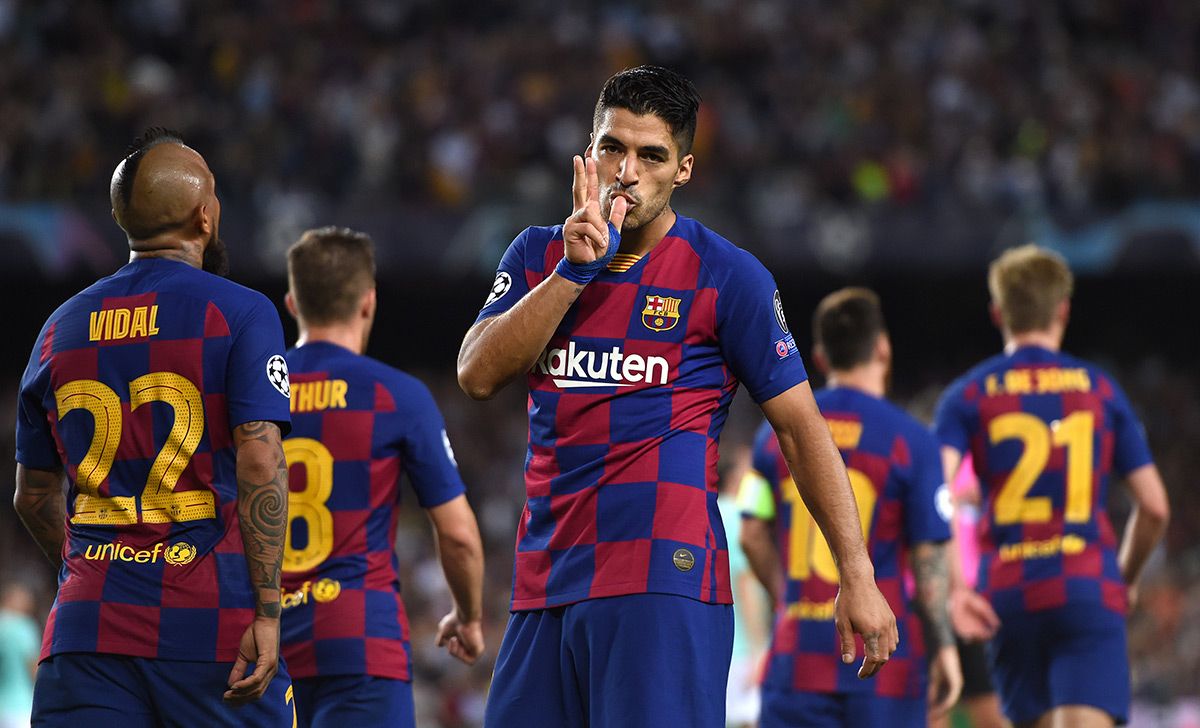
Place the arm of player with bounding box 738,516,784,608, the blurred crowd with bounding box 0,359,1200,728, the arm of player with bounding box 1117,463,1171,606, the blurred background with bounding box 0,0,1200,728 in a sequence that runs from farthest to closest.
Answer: the blurred background with bounding box 0,0,1200,728 < the blurred crowd with bounding box 0,359,1200,728 < the arm of player with bounding box 1117,463,1171,606 < the arm of player with bounding box 738,516,784,608

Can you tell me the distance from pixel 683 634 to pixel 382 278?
53.2 feet

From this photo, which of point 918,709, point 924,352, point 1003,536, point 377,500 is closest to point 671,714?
point 377,500

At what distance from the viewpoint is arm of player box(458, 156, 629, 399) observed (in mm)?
3631

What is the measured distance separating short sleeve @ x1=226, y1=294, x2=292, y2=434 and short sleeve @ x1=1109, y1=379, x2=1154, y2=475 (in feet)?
13.3

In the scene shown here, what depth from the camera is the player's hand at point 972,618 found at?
653 centimetres

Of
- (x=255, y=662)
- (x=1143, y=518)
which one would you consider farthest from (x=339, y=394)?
(x=1143, y=518)

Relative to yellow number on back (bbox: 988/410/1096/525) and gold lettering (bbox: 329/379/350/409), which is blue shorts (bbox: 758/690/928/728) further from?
gold lettering (bbox: 329/379/350/409)

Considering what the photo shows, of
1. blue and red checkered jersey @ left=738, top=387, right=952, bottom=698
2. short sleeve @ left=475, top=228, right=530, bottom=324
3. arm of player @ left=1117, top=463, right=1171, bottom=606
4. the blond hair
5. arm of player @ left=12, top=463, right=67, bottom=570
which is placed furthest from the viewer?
the blond hair

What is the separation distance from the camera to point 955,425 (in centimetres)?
670

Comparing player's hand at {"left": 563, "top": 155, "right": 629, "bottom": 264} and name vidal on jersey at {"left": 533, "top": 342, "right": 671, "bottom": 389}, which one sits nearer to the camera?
player's hand at {"left": 563, "top": 155, "right": 629, "bottom": 264}

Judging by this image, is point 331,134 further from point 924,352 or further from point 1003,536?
point 1003,536

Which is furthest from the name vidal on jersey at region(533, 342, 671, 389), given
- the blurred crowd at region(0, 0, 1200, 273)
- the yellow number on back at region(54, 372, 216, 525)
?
the blurred crowd at region(0, 0, 1200, 273)

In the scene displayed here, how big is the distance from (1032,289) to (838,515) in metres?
3.26

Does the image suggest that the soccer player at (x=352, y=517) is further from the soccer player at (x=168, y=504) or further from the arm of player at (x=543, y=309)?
the arm of player at (x=543, y=309)
